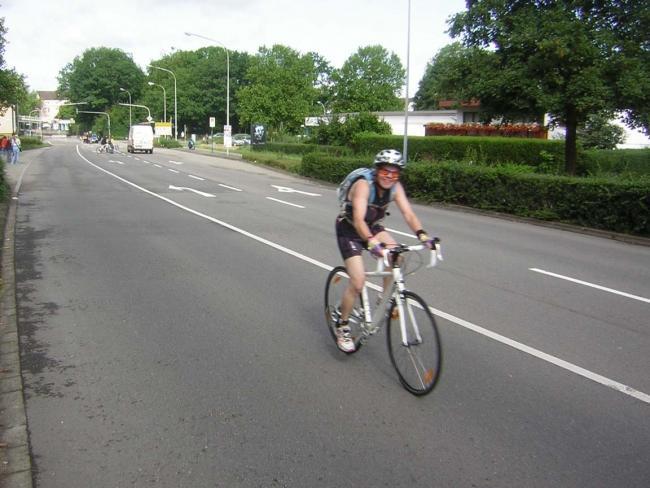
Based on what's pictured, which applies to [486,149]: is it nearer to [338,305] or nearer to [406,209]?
[338,305]

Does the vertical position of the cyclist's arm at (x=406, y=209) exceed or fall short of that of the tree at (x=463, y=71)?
it falls short

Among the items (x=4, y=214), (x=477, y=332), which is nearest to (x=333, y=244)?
(x=477, y=332)

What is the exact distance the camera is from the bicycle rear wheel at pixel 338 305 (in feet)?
16.7

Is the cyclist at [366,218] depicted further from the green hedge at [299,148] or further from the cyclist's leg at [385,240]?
the green hedge at [299,148]

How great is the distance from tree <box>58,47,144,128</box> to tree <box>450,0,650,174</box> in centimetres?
11313

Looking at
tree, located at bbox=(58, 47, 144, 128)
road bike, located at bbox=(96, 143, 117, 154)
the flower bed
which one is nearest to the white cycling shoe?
the flower bed

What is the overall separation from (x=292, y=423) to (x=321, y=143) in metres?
39.9

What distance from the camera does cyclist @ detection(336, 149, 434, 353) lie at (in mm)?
4543

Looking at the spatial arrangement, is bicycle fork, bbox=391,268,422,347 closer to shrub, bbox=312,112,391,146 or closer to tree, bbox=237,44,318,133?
shrub, bbox=312,112,391,146

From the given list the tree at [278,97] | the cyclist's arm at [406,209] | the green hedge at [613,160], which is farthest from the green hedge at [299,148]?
the cyclist's arm at [406,209]

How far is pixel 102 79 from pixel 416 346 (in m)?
128

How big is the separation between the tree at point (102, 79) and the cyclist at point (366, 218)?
4977 inches

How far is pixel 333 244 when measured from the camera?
11.0 meters

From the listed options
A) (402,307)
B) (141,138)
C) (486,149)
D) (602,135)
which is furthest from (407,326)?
(141,138)
